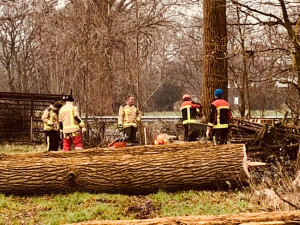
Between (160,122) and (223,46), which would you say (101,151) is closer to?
(223,46)

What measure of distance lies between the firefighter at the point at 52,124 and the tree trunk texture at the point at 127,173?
12.8 ft

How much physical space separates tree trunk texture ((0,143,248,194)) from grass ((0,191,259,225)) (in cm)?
20

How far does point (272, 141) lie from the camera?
9.46m

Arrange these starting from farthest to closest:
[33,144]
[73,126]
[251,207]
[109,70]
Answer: [109,70], [33,144], [73,126], [251,207]

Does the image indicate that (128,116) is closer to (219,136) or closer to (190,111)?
(190,111)

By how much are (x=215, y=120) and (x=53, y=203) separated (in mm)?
4662

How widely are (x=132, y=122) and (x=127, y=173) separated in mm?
4945

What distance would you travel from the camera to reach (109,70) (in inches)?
714

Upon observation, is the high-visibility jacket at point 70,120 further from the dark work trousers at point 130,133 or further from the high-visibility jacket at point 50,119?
the dark work trousers at point 130,133

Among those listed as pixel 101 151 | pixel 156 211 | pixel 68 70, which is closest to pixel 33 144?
pixel 68 70

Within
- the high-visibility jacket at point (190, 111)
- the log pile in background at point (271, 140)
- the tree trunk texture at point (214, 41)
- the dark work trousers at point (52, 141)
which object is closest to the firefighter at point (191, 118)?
the high-visibility jacket at point (190, 111)

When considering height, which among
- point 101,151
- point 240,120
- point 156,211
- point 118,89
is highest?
point 118,89

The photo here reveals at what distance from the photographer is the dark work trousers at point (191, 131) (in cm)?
1114

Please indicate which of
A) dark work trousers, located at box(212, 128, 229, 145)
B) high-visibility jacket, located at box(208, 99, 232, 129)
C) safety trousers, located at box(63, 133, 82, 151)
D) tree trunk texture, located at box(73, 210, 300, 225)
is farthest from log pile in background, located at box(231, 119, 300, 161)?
tree trunk texture, located at box(73, 210, 300, 225)
